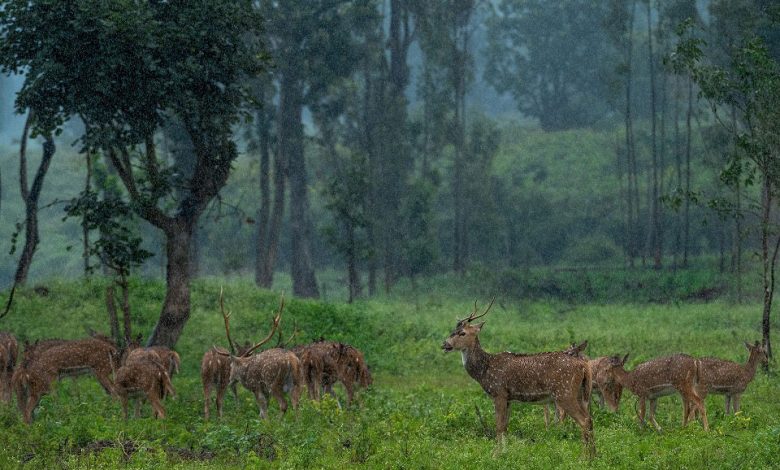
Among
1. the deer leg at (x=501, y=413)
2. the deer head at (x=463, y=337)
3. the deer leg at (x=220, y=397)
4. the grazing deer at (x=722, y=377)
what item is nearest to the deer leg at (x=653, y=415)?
the grazing deer at (x=722, y=377)

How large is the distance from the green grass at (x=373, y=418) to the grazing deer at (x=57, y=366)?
337 mm

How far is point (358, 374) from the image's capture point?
1952 cm

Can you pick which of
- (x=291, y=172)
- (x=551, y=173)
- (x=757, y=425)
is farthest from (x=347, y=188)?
(x=551, y=173)

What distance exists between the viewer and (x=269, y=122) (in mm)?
49219

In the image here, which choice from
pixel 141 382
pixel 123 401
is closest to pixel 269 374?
pixel 141 382

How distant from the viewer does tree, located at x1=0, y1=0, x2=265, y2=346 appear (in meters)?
22.9

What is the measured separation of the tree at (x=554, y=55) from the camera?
8850cm

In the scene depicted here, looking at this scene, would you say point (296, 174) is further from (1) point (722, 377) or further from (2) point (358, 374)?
(1) point (722, 377)

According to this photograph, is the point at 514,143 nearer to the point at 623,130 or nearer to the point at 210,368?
the point at 623,130

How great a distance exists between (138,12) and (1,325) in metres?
9.82

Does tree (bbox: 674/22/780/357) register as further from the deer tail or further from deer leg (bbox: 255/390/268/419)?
deer leg (bbox: 255/390/268/419)

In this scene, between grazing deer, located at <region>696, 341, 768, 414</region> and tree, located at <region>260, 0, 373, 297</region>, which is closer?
grazing deer, located at <region>696, 341, 768, 414</region>

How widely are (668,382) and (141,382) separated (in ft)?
28.9

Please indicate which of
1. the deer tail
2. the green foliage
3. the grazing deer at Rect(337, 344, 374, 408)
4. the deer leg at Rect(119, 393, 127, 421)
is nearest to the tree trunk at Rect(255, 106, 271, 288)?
the green foliage
